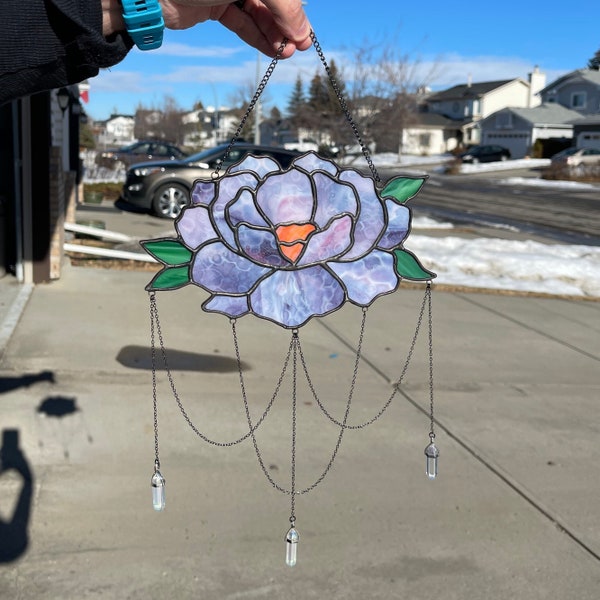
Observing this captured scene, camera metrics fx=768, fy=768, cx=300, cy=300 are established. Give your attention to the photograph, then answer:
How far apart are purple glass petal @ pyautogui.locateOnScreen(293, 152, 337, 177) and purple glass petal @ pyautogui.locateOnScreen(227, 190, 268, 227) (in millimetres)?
182

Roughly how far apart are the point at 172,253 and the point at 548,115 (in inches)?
2260

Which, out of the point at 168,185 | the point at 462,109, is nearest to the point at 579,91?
the point at 462,109

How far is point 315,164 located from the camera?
7.32ft

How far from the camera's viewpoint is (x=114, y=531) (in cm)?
345

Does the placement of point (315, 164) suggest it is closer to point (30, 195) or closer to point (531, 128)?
point (30, 195)

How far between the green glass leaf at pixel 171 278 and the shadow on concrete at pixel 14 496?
170 cm

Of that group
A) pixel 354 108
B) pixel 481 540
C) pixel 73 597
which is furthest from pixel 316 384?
pixel 354 108

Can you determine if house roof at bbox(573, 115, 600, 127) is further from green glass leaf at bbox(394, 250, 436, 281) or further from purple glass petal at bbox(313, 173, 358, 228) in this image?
purple glass petal at bbox(313, 173, 358, 228)

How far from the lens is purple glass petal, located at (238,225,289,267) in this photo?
2189 mm

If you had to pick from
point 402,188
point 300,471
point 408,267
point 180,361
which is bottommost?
point 300,471

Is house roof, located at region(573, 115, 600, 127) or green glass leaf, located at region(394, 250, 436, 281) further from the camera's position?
house roof, located at region(573, 115, 600, 127)

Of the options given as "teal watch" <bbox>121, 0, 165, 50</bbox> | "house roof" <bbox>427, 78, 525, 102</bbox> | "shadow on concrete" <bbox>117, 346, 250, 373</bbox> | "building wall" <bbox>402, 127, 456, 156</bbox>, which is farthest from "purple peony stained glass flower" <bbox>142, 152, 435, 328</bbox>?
"house roof" <bbox>427, 78, 525, 102</bbox>

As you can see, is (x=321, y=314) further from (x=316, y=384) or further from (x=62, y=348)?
(x=62, y=348)

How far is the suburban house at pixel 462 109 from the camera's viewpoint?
62.8m
